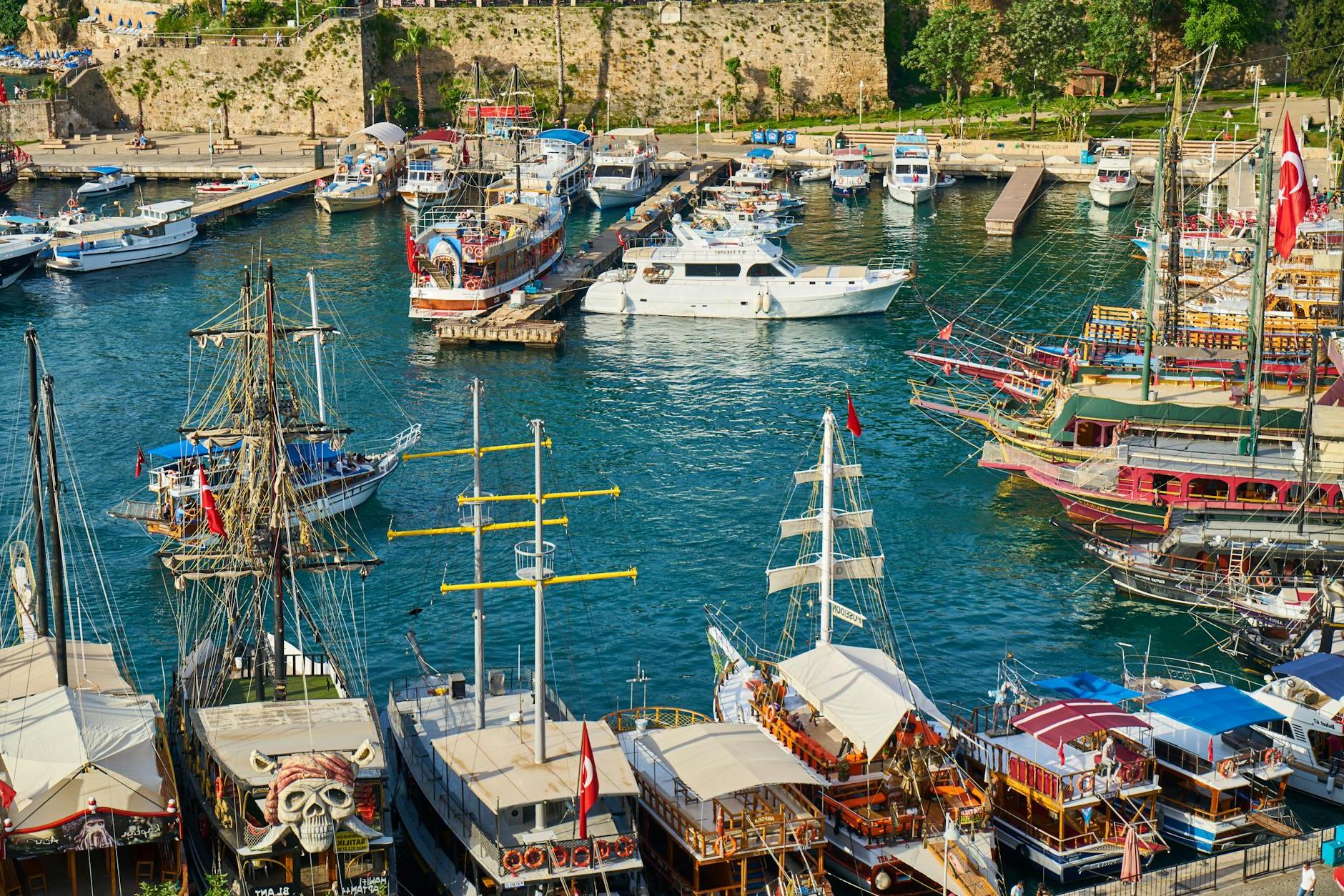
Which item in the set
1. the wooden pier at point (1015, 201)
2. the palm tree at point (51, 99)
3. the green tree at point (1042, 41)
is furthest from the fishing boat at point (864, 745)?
the palm tree at point (51, 99)

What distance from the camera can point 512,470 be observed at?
6988 cm

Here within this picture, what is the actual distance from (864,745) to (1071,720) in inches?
218

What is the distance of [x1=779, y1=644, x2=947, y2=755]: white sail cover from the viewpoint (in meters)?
43.3

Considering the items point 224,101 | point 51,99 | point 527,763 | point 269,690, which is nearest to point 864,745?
point 527,763

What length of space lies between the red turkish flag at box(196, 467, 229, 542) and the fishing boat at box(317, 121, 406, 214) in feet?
200

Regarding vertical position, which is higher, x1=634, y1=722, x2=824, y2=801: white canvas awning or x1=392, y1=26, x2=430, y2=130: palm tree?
x1=392, y1=26, x2=430, y2=130: palm tree

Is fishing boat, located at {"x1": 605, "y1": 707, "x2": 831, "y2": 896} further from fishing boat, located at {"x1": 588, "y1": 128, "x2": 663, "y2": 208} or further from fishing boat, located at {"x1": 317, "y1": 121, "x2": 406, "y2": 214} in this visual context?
fishing boat, located at {"x1": 317, "y1": 121, "x2": 406, "y2": 214}

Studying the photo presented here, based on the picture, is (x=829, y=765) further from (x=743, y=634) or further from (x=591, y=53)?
(x=591, y=53)

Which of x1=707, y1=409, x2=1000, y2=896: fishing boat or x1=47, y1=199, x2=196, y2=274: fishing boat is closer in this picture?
x1=707, y1=409, x2=1000, y2=896: fishing boat

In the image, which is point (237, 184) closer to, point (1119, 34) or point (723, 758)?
point (1119, 34)

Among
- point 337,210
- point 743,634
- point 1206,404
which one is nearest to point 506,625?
point 743,634

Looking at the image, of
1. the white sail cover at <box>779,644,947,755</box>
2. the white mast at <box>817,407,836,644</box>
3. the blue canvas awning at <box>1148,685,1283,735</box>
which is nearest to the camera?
the white sail cover at <box>779,644,947,755</box>

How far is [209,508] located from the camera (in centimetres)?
5462

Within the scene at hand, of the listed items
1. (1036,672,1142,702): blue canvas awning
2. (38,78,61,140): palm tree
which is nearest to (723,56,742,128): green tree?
(38,78,61,140): palm tree
